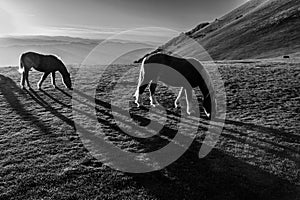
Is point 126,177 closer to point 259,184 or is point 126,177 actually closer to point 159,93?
point 259,184

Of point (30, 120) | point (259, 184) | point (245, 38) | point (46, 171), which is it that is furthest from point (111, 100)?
point (245, 38)

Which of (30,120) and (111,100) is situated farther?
(111,100)

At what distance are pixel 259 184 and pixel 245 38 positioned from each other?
83.9 meters

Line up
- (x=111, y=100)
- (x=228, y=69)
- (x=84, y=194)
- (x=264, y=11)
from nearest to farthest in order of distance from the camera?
(x=84, y=194) → (x=111, y=100) → (x=228, y=69) → (x=264, y=11)

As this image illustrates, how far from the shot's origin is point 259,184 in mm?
6715

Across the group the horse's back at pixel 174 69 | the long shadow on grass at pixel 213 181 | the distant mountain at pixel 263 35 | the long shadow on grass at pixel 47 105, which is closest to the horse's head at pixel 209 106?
the horse's back at pixel 174 69

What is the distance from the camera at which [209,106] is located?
11125 millimetres

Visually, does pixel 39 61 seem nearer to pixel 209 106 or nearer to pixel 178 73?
pixel 178 73

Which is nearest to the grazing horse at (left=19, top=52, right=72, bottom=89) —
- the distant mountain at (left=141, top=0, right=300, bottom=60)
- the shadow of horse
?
the shadow of horse

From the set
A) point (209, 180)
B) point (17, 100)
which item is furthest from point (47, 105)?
point (209, 180)

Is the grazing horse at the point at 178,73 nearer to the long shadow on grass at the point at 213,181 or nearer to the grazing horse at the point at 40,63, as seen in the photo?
the long shadow on grass at the point at 213,181

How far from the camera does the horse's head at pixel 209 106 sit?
11.0 metres

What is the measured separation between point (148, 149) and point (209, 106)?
13.4 ft

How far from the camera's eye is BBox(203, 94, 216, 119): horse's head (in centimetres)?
1098
